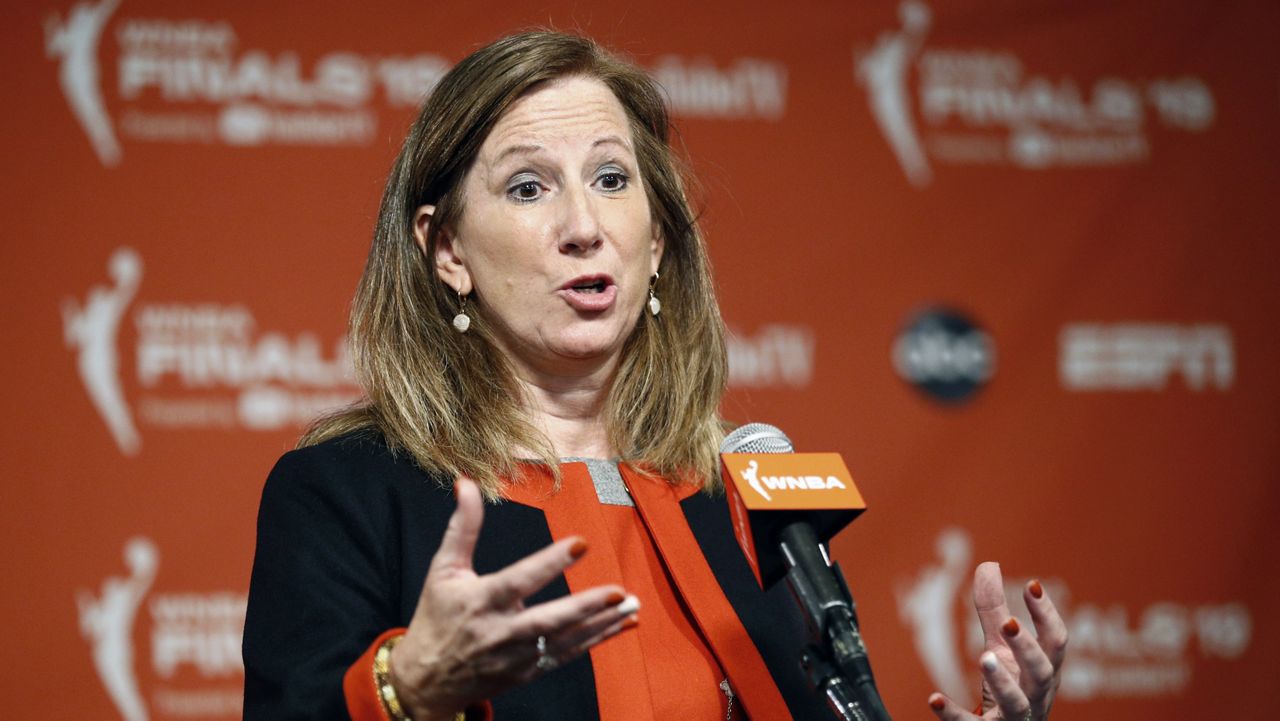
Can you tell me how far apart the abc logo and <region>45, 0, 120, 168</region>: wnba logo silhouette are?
199cm

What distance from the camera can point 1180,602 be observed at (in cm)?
358

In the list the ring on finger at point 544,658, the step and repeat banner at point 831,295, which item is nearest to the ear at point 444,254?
the ring on finger at point 544,658

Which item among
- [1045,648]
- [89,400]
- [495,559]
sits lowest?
[1045,648]

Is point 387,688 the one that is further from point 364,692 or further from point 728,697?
point 728,697

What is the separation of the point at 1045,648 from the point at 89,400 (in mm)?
2210

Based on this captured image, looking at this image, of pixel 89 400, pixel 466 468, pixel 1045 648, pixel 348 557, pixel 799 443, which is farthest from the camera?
pixel 799 443

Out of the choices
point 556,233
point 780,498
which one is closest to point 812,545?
point 780,498

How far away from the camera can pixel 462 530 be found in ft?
4.34

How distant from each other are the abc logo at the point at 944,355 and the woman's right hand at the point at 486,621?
2.31m

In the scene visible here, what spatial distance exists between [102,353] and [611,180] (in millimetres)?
1509

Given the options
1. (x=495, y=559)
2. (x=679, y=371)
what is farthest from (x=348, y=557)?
(x=679, y=371)

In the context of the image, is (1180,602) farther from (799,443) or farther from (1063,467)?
(799,443)

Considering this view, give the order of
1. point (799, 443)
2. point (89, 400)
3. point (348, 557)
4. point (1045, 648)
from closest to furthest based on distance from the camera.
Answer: point (1045, 648) → point (348, 557) → point (89, 400) → point (799, 443)

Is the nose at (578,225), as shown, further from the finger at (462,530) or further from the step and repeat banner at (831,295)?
the step and repeat banner at (831,295)
